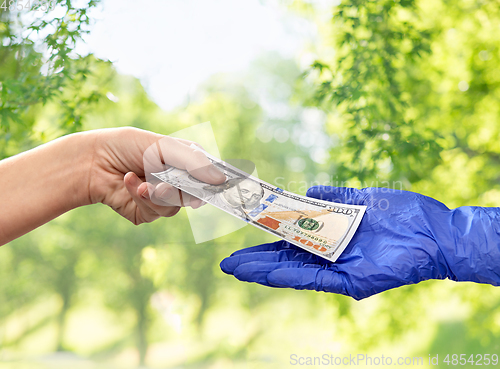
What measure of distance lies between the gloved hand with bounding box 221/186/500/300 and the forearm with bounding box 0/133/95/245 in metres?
0.54

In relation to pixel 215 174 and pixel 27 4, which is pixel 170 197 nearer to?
pixel 215 174

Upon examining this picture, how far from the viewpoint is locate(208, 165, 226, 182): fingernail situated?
35.5 inches

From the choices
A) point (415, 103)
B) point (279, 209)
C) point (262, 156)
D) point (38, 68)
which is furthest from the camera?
point (262, 156)

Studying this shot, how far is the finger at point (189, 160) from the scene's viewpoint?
0.89m

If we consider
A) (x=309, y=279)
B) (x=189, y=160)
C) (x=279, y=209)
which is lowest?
(x=309, y=279)

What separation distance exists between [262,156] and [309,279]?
85.8 inches

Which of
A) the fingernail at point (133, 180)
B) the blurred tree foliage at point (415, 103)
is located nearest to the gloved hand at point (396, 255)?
the fingernail at point (133, 180)

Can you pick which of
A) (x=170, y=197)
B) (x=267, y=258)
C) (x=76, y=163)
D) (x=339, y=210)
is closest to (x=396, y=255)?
(x=339, y=210)

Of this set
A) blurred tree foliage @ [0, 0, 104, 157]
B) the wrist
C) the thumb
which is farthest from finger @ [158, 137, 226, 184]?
blurred tree foliage @ [0, 0, 104, 157]

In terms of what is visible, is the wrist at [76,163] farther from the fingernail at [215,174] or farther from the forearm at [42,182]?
the fingernail at [215,174]

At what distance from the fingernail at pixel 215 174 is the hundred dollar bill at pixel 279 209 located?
0.09 feet

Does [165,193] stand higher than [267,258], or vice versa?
[165,193]

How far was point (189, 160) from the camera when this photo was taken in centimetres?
90

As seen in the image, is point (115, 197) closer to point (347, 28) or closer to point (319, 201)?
point (319, 201)
